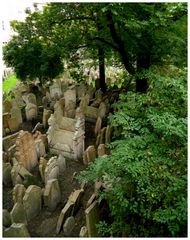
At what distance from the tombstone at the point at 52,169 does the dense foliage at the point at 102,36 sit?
2.67 meters

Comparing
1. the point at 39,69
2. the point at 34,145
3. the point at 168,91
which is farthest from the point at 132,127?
the point at 39,69

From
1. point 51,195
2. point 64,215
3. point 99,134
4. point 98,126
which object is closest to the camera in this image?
point 64,215

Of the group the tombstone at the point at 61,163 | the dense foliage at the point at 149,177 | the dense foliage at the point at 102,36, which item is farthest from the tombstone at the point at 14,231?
the dense foliage at the point at 102,36

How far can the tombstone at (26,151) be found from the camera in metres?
Answer: 5.90

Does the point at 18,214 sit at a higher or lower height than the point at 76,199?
lower

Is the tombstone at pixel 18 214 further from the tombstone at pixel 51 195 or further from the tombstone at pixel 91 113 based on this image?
the tombstone at pixel 91 113

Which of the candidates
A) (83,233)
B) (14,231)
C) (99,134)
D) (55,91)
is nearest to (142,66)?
(99,134)

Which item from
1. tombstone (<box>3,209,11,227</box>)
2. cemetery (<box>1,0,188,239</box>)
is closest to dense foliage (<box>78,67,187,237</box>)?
Result: cemetery (<box>1,0,188,239</box>)

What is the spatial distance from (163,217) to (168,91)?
2293mm

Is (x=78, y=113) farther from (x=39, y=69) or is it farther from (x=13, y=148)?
(x=39, y=69)

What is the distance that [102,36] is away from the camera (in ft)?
26.2

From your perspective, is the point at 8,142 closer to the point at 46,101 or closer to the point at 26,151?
the point at 26,151

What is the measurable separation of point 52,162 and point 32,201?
0.96m

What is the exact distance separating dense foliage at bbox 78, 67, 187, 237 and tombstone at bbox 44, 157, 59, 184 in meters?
1.07
